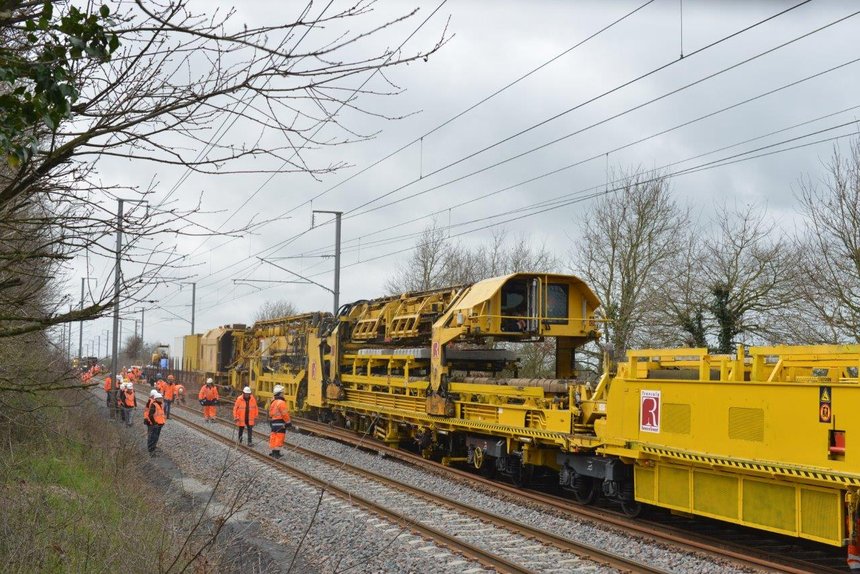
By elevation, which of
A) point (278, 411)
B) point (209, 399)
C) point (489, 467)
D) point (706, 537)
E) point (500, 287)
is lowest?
point (706, 537)

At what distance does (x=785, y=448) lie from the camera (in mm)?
8781

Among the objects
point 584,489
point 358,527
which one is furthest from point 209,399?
point 358,527

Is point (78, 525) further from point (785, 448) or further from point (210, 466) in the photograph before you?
point (210, 466)

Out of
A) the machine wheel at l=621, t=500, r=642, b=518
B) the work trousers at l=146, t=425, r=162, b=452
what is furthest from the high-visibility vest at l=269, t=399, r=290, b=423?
the machine wheel at l=621, t=500, r=642, b=518

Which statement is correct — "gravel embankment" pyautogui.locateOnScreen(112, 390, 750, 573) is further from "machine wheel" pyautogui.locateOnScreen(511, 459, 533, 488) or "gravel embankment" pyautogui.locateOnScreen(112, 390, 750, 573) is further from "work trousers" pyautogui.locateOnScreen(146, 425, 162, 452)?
"work trousers" pyautogui.locateOnScreen(146, 425, 162, 452)

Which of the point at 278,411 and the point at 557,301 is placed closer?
the point at 557,301

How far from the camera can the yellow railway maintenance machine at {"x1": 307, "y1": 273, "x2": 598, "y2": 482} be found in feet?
43.7

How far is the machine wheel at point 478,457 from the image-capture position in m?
15.2

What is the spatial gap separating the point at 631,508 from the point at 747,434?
9.78 ft

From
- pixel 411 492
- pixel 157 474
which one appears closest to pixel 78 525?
pixel 411 492

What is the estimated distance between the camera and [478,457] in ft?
50.3

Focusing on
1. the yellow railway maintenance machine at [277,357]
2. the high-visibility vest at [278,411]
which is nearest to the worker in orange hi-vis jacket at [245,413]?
the high-visibility vest at [278,411]

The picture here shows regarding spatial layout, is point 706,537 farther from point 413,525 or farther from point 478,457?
point 478,457

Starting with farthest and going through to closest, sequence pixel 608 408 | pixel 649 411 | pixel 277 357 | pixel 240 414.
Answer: pixel 277 357 → pixel 240 414 → pixel 608 408 → pixel 649 411
